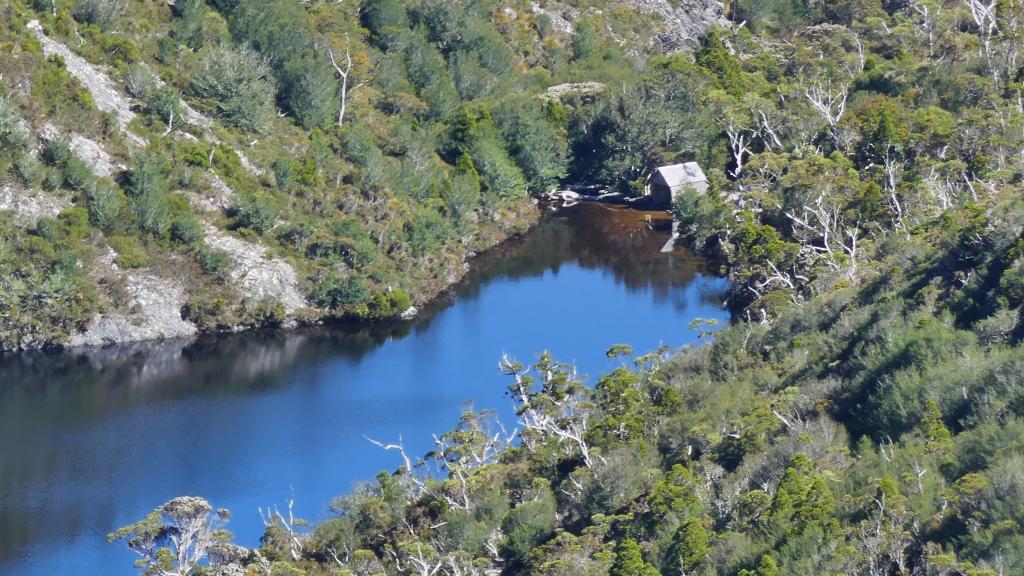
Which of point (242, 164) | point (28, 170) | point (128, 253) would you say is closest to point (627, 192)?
point (242, 164)

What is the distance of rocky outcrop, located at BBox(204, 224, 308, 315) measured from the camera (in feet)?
275

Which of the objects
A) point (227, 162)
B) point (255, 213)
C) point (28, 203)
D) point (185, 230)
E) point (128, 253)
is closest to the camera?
point (28, 203)

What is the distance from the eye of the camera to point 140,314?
8131 centimetres

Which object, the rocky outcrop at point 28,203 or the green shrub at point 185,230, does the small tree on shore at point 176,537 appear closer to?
the green shrub at point 185,230

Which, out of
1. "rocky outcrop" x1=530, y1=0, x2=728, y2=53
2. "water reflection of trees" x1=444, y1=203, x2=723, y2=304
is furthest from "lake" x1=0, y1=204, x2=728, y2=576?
"rocky outcrop" x1=530, y1=0, x2=728, y2=53

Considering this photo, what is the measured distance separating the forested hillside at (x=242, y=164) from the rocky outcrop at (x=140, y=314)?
0.12 metres

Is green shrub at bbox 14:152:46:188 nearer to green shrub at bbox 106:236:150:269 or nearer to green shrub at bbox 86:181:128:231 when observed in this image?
green shrub at bbox 86:181:128:231

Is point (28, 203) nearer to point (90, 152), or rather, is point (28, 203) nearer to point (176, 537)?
point (90, 152)

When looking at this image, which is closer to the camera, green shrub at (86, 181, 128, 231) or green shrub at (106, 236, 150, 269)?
green shrub at (106, 236, 150, 269)

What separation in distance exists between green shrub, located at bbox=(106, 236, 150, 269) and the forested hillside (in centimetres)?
13

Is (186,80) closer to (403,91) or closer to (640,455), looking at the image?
(403,91)

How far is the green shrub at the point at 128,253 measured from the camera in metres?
81.9

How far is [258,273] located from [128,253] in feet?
24.6

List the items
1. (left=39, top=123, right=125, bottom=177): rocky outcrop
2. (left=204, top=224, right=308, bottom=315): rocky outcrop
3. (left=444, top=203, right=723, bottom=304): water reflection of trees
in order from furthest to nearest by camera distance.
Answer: (left=444, top=203, right=723, bottom=304): water reflection of trees
(left=39, top=123, right=125, bottom=177): rocky outcrop
(left=204, top=224, right=308, bottom=315): rocky outcrop
